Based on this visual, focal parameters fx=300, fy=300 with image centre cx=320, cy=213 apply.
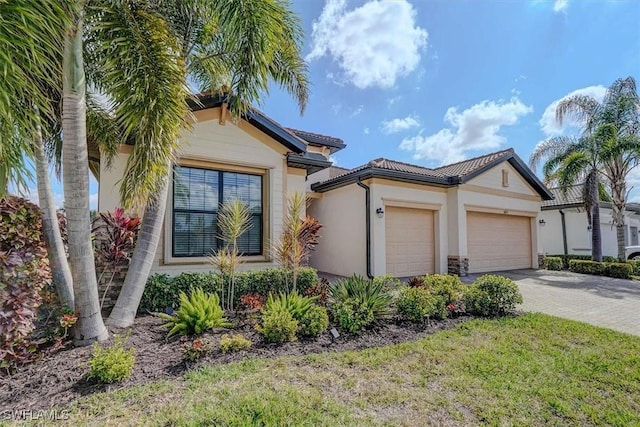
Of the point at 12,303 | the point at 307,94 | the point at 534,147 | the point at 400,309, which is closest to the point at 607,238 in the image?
the point at 534,147

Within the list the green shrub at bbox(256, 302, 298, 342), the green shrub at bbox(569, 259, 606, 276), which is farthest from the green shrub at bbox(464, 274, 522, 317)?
the green shrub at bbox(569, 259, 606, 276)

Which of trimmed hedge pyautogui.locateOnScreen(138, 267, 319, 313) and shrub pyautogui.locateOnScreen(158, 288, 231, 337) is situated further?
trimmed hedge pyautogui.locateOnScreen(138, 267, 319, 313)

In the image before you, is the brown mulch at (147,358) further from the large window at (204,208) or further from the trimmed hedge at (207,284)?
the large window at (204,208)

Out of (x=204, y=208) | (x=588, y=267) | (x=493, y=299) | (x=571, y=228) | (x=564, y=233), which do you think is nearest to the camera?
(x=493, y=299)

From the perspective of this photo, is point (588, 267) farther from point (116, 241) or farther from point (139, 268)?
point (116, 241)

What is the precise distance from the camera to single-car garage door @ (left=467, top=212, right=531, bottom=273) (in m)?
14.1

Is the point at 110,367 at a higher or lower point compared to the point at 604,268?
lower

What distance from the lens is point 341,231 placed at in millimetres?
12836

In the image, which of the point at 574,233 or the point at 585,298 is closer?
the point at 585,298

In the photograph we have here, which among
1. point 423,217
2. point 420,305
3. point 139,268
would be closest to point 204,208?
point 139,268

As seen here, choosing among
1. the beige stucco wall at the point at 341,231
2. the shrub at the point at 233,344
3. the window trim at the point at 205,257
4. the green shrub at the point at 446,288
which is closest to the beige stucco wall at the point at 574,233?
the beige stucco wall at the point at 341,231

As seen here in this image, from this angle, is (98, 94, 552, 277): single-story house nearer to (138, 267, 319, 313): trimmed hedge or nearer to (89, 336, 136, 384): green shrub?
(138, 267, 319, 313): trimmed hedge

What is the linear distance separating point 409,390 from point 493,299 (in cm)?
435

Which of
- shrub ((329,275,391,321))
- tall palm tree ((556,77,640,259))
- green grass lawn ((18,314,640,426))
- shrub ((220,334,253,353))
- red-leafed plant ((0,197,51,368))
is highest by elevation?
tall palm tree ((556,77,640,259))
